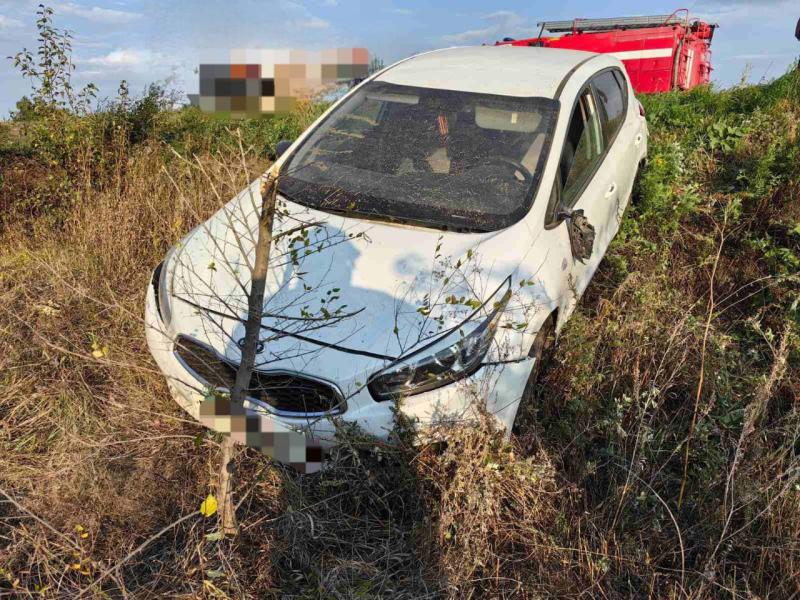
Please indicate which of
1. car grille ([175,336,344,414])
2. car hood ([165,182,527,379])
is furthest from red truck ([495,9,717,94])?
car grille ([175,336,344,414])

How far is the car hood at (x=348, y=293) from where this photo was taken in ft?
8.28

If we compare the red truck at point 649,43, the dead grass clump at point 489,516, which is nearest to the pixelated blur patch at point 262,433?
the dead grass clump at point 489,516

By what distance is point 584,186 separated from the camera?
3695 mm

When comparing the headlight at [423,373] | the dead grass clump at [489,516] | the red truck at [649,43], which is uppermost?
the red truck at [649,43]

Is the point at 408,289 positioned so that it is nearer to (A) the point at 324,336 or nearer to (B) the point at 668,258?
(A) the point at 324,336

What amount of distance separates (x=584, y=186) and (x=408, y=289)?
157 cm

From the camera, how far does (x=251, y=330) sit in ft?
6.68

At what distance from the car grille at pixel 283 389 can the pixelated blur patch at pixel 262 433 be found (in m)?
0.10

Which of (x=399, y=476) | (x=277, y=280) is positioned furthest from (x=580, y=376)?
(x=277, y=280)

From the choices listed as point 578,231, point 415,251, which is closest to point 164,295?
point 415,251

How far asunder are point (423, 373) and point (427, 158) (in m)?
1.54

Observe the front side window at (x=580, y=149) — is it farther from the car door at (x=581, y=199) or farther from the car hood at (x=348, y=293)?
the car hood at (x=348, y=293)

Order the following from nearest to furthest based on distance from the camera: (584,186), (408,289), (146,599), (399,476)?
1. (146,599)
2. (399,476)
3. (408,289)
4. (584,186)

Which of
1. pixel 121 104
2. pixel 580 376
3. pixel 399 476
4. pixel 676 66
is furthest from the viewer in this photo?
pixel 676 66
